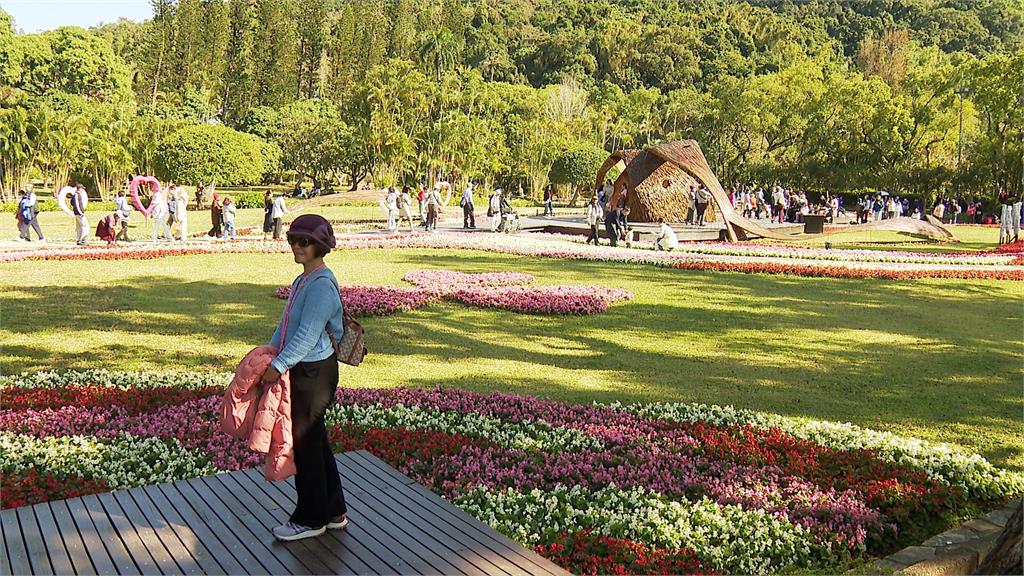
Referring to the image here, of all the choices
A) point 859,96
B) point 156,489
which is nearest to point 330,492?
point 156,489

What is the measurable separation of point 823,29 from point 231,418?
375 ft

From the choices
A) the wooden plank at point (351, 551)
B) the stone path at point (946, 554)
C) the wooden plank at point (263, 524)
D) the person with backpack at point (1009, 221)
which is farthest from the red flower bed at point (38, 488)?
the person with backpack at point (1009, 221)

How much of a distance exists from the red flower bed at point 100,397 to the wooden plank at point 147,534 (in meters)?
2.29

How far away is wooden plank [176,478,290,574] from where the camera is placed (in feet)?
13.7

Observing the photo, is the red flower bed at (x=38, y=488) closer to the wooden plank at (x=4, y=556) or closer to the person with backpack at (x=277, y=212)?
the wooden plank at (x=4, y=556)

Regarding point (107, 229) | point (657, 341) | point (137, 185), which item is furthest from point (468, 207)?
point (657, 341)

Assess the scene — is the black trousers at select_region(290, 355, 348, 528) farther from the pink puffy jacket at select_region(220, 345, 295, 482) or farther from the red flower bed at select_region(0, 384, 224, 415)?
the red flower bed at select_region(0, 384, 224, 415)

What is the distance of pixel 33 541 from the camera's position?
438 cm

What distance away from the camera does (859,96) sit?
162 ft

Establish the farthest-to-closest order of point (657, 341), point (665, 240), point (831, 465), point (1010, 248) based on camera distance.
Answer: point (1010, 248)
point (665, 240)
point (657, 341)
point (831, 465)

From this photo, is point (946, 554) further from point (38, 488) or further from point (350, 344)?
point (38, 488)

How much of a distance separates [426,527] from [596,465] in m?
1.73

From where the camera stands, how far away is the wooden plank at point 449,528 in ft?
14.0

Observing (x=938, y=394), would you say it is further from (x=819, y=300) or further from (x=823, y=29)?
(x=823, y=29)
